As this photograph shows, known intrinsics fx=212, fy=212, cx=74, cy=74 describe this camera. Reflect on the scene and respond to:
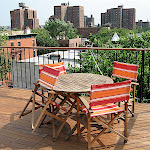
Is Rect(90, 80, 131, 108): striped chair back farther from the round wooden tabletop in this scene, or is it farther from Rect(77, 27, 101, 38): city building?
Rect(77, 27, 101, 38): city building

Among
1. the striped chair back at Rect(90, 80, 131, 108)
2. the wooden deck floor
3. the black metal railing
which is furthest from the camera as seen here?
the black metal railing

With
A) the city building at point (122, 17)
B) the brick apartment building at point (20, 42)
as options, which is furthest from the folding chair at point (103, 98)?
the city building at point (122, 17)

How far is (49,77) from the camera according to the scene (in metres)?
A: 3.13

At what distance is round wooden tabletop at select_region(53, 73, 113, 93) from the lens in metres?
2.98

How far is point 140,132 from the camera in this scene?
3295 mm

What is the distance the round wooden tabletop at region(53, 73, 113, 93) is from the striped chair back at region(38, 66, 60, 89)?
0.32 feet

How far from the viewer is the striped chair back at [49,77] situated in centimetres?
302

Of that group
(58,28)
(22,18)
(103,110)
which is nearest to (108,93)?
(103,110)

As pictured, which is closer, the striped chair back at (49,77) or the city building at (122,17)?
the striped chair back at (49,77)

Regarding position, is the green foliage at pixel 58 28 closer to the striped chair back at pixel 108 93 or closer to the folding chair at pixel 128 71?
the folding chair at pixel 128 71

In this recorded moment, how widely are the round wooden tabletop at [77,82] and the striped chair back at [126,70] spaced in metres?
0.41

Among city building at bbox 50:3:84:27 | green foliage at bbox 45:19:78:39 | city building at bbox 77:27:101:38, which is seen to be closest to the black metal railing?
green foliage at bbox 45:19:78:39

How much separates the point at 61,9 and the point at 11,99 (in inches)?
4924

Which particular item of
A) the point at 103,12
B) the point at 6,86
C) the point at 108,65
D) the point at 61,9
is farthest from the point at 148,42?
the point at 103,12
